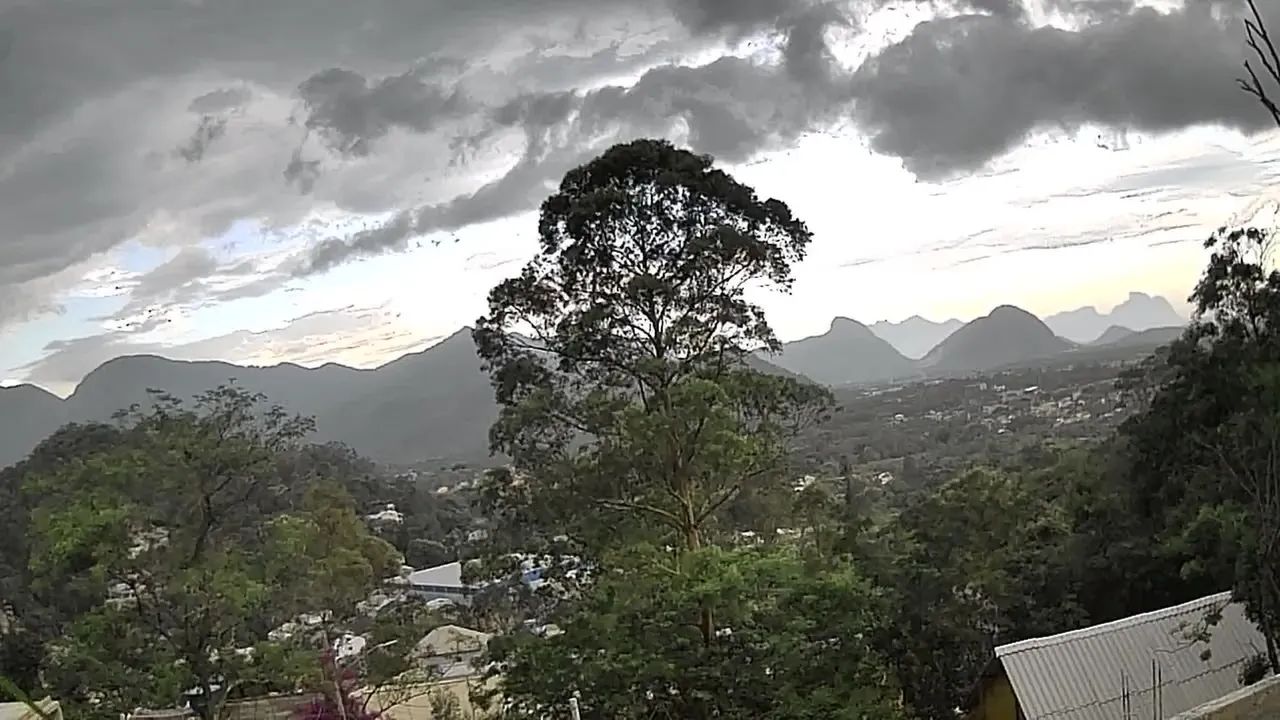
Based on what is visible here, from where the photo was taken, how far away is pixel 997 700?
9.90m

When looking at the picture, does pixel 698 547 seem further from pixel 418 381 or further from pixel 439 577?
pixel 418 381

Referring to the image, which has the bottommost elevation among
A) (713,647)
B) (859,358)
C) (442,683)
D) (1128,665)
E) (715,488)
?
(442,683)

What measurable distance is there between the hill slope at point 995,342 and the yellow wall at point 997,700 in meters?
64.9

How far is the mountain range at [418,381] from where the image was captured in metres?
19.9

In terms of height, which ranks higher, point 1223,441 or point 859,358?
point 859,358

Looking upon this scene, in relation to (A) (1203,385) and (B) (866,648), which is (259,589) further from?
(A) (1203,385)

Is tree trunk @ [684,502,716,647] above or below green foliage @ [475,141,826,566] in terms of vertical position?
below

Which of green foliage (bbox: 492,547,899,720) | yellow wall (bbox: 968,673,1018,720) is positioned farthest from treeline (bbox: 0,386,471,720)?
yellow wall (bbox: 968,673,1018,720)

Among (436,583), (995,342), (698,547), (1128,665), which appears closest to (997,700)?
(1128,665)

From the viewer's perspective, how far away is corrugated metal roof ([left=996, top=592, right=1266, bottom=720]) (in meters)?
9.47

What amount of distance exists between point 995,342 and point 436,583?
65386 millimetres

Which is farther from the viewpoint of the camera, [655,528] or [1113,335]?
[1113,335]

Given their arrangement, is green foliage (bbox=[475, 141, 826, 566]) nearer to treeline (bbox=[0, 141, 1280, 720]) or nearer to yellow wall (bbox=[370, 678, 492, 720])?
treeline (bbox=[0, 141, 1280, 720])

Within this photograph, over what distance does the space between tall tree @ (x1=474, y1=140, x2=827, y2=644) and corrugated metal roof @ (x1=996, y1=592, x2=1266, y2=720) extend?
9.47ft
